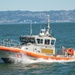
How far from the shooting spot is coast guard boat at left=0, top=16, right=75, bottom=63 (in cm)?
Answer: 4066

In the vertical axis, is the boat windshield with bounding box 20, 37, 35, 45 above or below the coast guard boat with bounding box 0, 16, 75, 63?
above

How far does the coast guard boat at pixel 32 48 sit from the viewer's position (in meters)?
40.7

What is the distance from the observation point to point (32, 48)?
137 feet

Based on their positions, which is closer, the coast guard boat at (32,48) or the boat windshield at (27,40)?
the coast guard boat at (32,48)

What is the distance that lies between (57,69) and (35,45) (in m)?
4.28

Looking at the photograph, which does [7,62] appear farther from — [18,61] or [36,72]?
[36,72]

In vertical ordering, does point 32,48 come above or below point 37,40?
below

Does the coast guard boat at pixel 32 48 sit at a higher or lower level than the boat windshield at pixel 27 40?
lower

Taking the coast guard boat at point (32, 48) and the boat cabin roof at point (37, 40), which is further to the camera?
the boat cabin roof at point (37, 40)

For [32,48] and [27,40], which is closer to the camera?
[32,48]

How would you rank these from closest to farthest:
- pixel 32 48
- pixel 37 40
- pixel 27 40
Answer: pixel 32 48
pixel 27 40
pixel 37 40

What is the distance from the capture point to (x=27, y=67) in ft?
130

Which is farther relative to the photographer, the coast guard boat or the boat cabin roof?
the boat cabin roof

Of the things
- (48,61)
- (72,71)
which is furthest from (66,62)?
(72,71)
